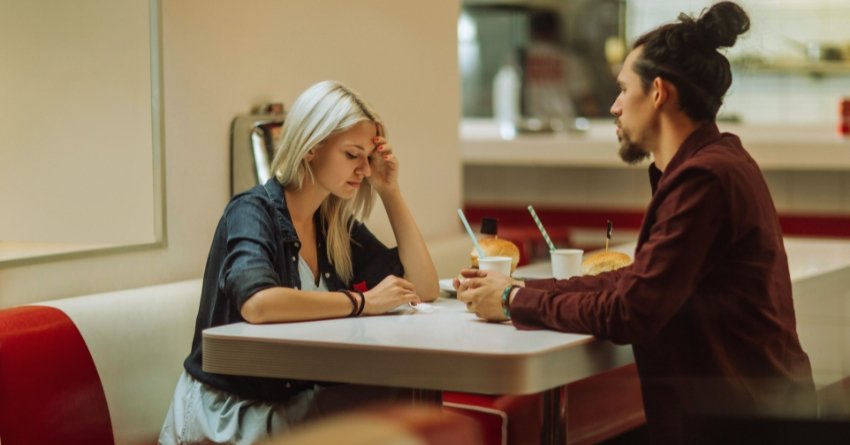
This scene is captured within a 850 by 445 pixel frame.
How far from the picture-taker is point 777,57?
718 cm

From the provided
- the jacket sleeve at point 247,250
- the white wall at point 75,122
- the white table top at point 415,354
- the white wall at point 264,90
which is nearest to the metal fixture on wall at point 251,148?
the white wall at point 264,90

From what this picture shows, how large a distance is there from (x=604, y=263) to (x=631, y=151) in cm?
54

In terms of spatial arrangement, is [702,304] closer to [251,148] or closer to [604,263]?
[604,263]

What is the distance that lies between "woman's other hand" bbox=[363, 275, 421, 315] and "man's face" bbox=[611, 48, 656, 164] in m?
0.53

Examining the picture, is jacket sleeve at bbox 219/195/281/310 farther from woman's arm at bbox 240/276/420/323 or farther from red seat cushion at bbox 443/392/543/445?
red seat cushion at bbox 443/392/543/445

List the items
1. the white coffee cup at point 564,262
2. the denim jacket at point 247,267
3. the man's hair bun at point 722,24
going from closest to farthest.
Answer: the man's hair bun at point 722,24 < the denim jacket at point 247,267 < the white coffee cup at point 564,262

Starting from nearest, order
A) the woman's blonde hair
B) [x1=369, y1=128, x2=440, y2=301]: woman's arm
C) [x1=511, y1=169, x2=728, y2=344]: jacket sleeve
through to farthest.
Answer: [x1=511, y1=169, x2=728, y2=344]: jacket sleeve < the woman's blonde hair < [x1=369, y1=128, x2=440, y2=301]: woman's arm

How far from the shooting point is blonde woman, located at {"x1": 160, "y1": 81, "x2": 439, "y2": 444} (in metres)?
2.29

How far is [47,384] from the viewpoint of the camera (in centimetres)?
233

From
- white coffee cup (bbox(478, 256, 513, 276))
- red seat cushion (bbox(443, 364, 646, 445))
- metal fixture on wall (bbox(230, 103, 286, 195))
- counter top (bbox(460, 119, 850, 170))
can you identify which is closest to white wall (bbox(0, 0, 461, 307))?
metal fixture on wall (bbox(230, 103, 286, 195))

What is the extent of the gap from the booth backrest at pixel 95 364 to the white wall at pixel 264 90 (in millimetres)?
152

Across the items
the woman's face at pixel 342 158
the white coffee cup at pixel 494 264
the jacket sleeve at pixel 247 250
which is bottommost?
the white coffee cup at pixel 494 264

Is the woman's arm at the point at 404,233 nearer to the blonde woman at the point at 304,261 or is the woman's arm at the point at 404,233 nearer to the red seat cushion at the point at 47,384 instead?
the blonde woman at the point at 304,261

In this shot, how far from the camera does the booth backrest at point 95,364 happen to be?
2.28 meters
